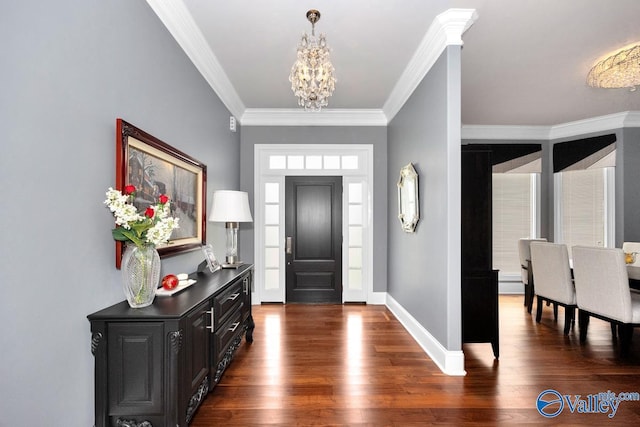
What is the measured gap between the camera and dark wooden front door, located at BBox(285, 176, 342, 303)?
488 cm

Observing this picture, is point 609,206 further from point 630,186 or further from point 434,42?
point 434,42

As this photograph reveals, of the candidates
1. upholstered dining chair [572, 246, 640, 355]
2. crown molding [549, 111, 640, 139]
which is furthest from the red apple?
crown molding [549, 111, 640, 139]

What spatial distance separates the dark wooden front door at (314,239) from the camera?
16.0 ft

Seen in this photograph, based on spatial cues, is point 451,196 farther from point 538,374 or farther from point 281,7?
point 281,7

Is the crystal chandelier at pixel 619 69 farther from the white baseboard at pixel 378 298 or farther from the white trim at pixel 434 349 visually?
the white baseboard at pixel 378 298

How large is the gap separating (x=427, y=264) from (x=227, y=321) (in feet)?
6.50

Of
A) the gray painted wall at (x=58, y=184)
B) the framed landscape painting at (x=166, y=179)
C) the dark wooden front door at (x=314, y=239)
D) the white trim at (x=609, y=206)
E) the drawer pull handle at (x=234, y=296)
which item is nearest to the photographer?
the gray painted wall at (x=58, y=184)

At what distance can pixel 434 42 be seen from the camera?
2.83 m

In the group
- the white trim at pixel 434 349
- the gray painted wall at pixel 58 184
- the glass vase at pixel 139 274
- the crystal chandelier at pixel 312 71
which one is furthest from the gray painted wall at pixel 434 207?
the gray painted wall at pixel 58 184

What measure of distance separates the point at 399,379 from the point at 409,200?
1.83m

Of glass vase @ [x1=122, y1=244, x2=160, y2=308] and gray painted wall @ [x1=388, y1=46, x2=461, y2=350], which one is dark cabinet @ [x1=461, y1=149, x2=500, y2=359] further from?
glass vase @ [x1=122, y1=244, x2=160, y2=308]

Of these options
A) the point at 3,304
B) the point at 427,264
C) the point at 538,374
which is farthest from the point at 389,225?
the point at 3,304

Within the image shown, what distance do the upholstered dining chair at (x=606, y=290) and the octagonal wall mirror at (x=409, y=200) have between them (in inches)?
67.4

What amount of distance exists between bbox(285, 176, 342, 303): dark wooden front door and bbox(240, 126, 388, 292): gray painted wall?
1.86 ft
